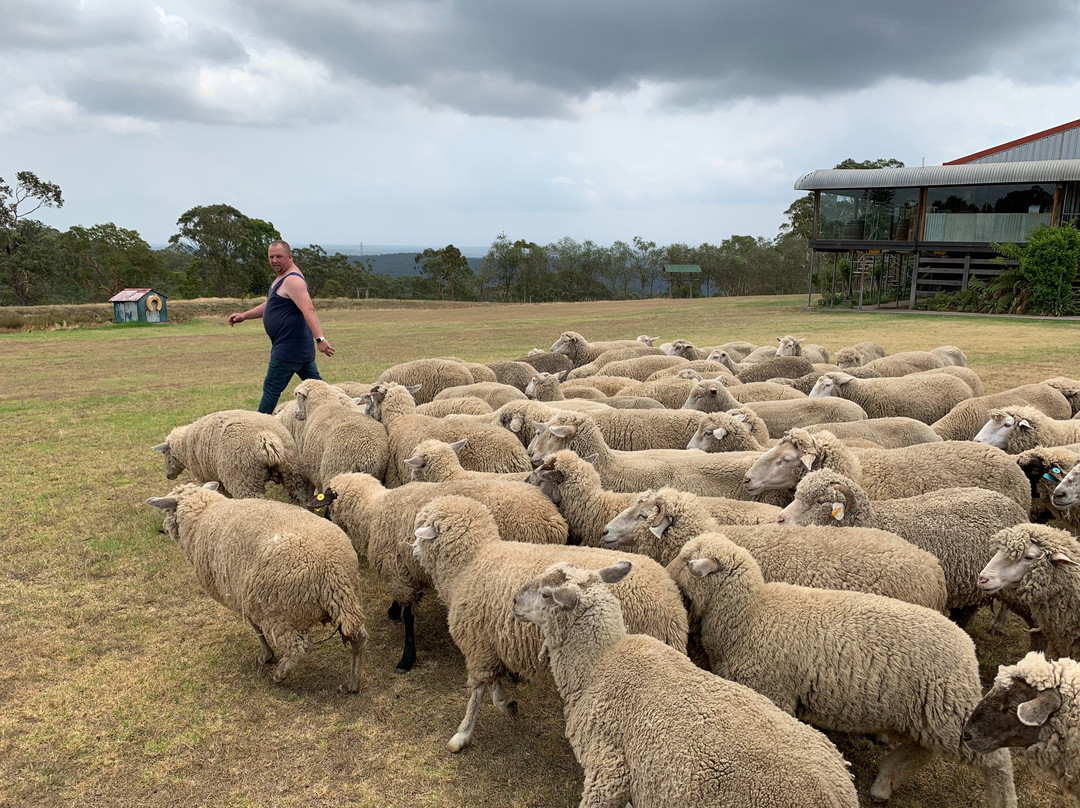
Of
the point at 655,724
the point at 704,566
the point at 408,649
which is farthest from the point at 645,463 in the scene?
the point at 655,724

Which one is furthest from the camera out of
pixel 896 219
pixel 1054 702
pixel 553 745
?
pixel 896 219

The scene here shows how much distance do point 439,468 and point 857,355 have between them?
9.38m

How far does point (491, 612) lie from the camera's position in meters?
3.81

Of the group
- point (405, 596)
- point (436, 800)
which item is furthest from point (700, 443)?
point (436, 800)

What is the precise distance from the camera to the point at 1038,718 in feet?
9.15

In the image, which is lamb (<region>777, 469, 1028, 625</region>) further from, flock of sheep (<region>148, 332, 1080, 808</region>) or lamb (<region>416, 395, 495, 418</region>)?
lamb (<region>416, 395, 495, 418</region>)

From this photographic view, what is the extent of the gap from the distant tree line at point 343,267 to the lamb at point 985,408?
57.9 metres

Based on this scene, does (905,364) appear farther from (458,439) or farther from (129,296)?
(129,296)

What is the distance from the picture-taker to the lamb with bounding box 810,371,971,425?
8555 mm

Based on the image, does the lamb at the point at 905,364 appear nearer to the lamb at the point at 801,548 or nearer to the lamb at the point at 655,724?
the lamb at the point at 801,548

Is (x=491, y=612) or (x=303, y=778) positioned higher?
(x=491, y=612)

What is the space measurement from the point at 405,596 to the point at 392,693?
638 millimetres

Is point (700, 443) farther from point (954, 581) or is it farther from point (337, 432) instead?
point (337, 432)

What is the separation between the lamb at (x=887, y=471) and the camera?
5230 millimetres
